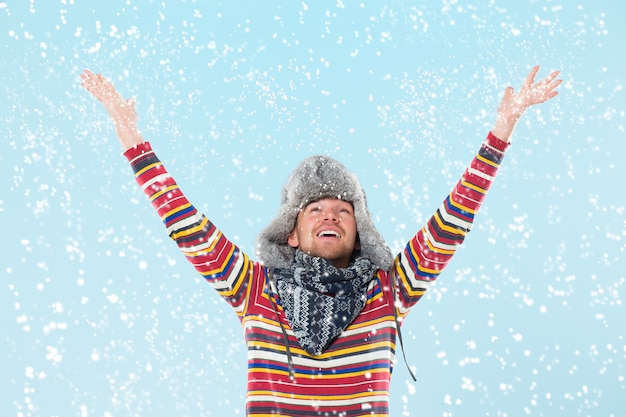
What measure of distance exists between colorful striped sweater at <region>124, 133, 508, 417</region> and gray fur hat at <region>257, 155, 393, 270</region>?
13cm

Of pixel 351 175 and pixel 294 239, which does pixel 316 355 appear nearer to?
pixel 294 239

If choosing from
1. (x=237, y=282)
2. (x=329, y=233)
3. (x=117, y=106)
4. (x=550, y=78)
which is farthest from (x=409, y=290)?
(x=117, y=106)

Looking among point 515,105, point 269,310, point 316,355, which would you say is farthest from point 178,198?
point 515,105

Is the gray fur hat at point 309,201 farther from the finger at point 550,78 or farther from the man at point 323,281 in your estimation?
the finger at point 550,78

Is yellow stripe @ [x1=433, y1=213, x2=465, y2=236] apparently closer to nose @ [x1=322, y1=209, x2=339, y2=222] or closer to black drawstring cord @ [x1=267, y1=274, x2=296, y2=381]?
nose @ [x1=322, y1=209, x2=339, y2=222]

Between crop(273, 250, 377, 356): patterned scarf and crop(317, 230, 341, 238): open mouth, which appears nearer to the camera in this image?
crop(273, 250, 377, 356): patterned scarf

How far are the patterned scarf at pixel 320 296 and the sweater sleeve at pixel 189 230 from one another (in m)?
0.17

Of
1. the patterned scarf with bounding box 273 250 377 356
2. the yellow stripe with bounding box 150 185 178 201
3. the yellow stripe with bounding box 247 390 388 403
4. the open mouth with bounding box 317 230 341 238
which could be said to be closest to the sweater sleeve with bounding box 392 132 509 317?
the patterned scarf with bounding box 273 250 377 356

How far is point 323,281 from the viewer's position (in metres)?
2.75

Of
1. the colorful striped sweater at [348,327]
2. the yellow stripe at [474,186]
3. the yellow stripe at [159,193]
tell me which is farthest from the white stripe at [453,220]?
the yellow stripe at [159,193]

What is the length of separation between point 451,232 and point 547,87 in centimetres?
62

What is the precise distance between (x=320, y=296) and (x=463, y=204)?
59 centimetres

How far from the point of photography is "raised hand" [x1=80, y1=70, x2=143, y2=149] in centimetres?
278

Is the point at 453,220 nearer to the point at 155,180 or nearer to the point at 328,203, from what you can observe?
the point at 328,203
